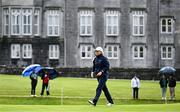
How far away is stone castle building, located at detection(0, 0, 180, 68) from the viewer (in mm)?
78438

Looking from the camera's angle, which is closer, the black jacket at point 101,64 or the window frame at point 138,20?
the black jacket at point 101,64

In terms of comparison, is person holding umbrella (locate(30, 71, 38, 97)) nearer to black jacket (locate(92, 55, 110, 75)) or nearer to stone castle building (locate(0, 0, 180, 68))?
black jacket (locate(92, 55, 110, 75))

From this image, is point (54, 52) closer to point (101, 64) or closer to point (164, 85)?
point (164, 85)

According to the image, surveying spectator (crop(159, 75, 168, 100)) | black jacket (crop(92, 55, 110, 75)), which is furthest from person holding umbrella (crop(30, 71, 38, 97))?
black jacket (crop(92, 55, 110, 75))

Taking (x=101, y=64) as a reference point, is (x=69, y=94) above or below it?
below

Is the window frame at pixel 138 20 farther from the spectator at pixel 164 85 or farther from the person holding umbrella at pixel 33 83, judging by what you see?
the person holding umbrella at pixel 33 83

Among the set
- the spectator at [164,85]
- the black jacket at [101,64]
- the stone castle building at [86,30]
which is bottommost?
the spectator at [164,85]

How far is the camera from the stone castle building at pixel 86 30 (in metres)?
78.4

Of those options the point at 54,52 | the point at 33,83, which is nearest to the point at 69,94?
the point at 33,83

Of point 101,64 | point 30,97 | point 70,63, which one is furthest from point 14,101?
point 70,63

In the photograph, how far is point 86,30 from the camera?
7900cm

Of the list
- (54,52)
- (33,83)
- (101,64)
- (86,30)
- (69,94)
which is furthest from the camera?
(86,30)

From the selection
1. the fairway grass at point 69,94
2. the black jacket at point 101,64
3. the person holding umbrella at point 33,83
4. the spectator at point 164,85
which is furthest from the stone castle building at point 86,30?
the black jacket at point 101,64

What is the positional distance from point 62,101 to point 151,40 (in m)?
38.2
